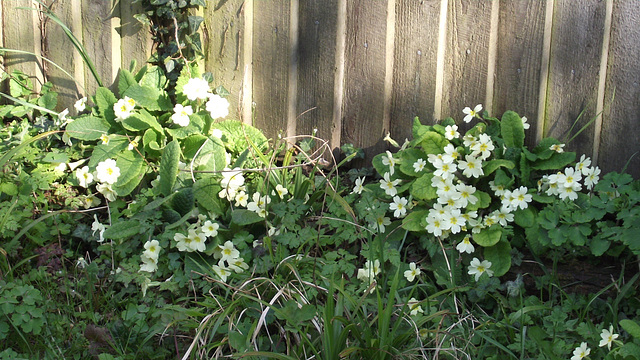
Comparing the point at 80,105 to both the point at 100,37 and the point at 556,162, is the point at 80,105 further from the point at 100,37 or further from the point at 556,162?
the point at 556,162

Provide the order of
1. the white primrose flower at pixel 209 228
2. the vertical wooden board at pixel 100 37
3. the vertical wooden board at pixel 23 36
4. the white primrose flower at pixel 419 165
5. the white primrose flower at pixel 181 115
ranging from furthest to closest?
the vertical wooden board at pixel 23 36 → the vertical wooden board at pixel 100 37 → the white primrose flower at pixel 181 115 → the white primrose flower at pixel 419 165 → the white primrose flower at pixel 209 228

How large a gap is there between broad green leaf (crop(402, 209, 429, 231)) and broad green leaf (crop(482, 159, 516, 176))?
329 mm

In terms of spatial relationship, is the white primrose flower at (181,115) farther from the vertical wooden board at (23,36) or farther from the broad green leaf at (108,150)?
the vertical wooden board at (23,36)

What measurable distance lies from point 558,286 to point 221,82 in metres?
2.03

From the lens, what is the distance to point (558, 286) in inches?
89.7

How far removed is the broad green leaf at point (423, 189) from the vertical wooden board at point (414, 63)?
0.44 metres

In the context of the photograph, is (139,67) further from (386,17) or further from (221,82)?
(386,17)

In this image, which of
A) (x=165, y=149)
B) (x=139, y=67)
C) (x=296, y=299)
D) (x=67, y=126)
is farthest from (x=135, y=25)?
(x=296, y=299)

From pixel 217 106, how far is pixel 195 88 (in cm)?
14

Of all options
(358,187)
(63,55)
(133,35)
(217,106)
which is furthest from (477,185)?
(63,55)

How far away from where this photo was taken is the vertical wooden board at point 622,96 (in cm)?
254

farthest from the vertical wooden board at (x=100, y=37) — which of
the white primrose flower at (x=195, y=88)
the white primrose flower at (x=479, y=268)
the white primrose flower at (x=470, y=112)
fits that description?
the white primrose flower at (x=479, y=268)

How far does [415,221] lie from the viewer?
8.21 ft

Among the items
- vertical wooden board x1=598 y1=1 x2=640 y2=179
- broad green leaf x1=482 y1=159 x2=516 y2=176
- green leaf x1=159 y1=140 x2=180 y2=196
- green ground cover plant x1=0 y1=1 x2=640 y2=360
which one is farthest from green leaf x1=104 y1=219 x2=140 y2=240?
vertical wooden board x1=598 y1=1 x2=640 y2=179
